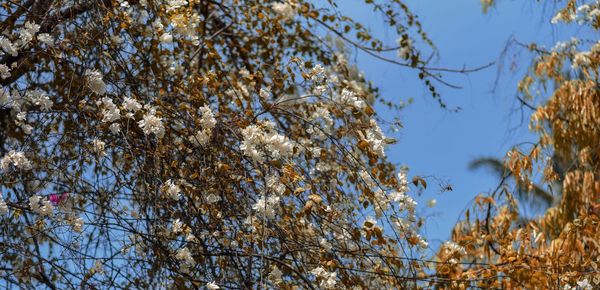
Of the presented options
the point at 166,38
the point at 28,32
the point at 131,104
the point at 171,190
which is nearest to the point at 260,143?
the point at 171,190

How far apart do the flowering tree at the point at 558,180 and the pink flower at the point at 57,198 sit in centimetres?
122

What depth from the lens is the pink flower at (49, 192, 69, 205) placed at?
222 centimetres

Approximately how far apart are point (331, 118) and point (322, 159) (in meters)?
0.25

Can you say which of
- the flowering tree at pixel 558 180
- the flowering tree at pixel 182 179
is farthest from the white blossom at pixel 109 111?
the flowering tree at pixel 558 180

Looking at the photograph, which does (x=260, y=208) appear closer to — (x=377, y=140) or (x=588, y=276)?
(x=377, y=140)

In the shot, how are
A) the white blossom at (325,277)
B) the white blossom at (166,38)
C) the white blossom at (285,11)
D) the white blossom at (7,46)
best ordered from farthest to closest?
1. the white blossom at (285,11)
2. the white blossom at (166,38)
3. the white blossom at (7,46)
4. the white blossom at (325,277)

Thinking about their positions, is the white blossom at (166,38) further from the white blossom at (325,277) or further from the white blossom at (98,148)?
the white blossom at (325,277)

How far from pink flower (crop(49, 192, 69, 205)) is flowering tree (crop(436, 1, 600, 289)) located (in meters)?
1.22

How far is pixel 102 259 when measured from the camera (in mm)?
2324

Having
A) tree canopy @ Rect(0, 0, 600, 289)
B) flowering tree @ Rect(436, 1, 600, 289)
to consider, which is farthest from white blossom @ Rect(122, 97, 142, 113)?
flowering tree @ Rect(436, 1, 600, 289)

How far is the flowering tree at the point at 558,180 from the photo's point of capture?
271cm

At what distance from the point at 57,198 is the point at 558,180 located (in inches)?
82.9

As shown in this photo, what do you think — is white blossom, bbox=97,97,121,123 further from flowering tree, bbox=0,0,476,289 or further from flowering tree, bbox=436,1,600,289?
flowering tree, bbox=436,1,600,289

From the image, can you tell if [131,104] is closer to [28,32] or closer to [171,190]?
[171,190]
